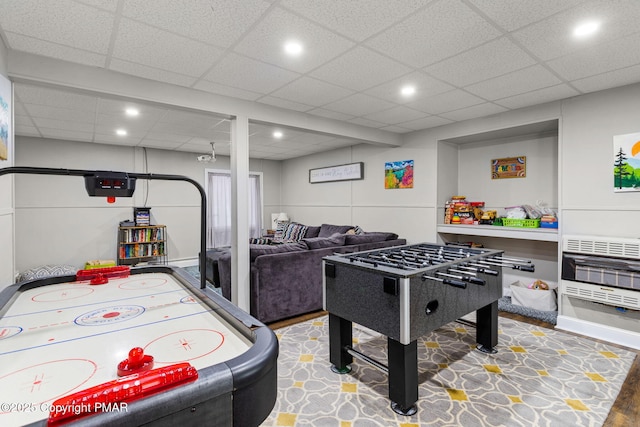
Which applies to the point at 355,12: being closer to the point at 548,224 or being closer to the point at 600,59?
the point at 600,59

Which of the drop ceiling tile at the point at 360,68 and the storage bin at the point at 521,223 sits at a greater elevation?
the drop ceiling tile at the point at 360,68

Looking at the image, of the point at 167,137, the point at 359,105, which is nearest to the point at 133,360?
the point at 359,105

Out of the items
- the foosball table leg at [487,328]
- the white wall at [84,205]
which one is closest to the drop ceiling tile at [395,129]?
the foosball table leg at [487,328]

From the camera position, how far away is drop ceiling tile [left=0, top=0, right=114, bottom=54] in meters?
1.79

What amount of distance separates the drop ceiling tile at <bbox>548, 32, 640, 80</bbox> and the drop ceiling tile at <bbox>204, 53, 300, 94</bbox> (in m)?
2.17

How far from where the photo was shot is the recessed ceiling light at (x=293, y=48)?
2.22 m

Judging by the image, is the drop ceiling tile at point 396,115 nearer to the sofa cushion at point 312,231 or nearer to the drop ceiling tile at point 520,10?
the drop ceiling tile at point 520,10

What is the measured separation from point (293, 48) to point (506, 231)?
129 inches

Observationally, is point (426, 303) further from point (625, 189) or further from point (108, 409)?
point (625, 189)

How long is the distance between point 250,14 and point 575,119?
3412mm

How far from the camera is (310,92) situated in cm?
320

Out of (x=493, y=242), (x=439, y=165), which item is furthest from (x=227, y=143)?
(x=493, y=242)

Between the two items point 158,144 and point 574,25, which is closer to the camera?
point 574,25

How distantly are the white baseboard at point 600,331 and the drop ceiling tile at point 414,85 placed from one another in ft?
8.82
